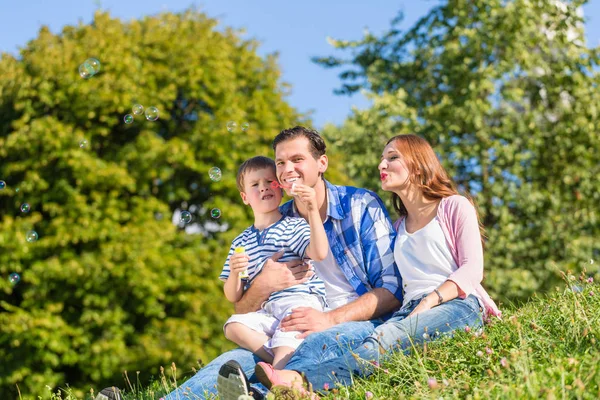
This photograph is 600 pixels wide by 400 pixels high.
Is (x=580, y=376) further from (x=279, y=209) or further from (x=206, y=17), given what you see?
(x=206, y=17)

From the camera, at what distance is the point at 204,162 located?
12953 millimetres

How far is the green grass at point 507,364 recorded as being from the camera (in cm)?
272

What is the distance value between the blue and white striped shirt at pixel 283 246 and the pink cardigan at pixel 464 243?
0.78 metres

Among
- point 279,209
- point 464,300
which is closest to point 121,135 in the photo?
point 279,209

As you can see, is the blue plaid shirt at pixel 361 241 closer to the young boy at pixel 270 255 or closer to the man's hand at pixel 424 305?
the young boy at pixel 270 255

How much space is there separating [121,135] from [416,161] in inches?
385

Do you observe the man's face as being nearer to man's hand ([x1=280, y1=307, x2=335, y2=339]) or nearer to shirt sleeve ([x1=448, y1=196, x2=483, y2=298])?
man's hand ([x1=280, y1=307, x2=335, y2=339])

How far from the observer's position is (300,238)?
4.02 m

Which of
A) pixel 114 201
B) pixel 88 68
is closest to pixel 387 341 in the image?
pixel 88 68

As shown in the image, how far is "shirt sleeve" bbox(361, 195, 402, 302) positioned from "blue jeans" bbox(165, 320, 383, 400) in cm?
25

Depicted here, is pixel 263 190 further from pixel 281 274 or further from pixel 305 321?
pixel 305 321

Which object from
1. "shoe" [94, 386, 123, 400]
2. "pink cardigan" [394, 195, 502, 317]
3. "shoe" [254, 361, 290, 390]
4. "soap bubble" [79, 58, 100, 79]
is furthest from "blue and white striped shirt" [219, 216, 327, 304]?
"soap bubble" [79, 58, 100, 79]

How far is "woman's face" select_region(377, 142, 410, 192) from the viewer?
164 inches

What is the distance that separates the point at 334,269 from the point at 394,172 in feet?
2.26
